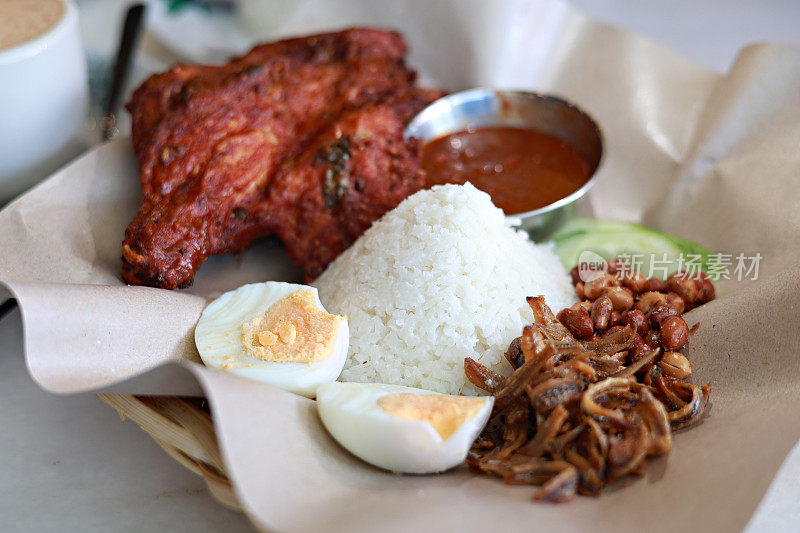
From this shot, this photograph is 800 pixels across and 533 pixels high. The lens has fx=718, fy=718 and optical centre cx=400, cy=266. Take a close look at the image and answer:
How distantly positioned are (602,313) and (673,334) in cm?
23

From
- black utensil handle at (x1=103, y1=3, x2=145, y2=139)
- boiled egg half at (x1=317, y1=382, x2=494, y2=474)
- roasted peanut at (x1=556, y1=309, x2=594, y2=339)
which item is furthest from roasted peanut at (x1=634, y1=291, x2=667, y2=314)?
black utensil handle at (x1=103, y1=3, x2=145, y2=139)

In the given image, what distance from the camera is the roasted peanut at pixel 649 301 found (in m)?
2.40

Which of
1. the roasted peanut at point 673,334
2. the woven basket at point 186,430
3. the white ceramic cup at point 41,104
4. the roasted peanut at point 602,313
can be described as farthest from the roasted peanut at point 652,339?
the white ceramic cup at point 41,104

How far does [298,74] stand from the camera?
299 centimetres

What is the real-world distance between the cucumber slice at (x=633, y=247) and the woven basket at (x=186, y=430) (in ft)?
5.14

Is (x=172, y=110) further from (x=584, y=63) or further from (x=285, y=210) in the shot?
(x=584, y=63)

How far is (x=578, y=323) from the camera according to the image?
229 centimetres

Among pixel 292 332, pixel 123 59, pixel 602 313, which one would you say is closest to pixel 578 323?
pixel 602 313

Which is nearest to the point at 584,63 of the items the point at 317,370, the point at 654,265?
the point at 654,265

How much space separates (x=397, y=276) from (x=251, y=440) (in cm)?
86

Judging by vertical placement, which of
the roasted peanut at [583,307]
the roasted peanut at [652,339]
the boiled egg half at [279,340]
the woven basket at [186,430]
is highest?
the roasted peanut at [652,339]

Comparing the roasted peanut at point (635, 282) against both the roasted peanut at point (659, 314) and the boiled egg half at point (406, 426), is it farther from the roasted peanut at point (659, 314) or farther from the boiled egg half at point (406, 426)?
the boiled egg half at point (406, 426)

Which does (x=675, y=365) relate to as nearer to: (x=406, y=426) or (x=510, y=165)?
(x=406, y=426)

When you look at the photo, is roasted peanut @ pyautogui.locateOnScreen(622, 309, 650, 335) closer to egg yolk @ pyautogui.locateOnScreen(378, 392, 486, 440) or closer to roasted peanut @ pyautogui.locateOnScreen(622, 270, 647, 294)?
roasted peanut @ pyautogui.locateOnScreen(622, 270, 647, 294)
